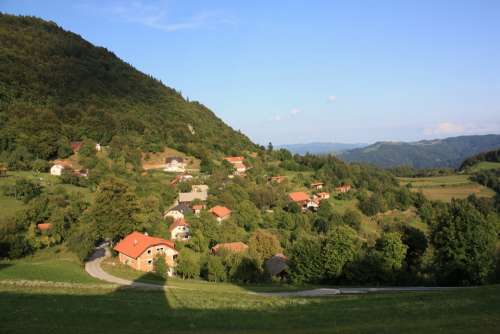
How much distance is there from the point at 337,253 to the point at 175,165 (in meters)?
53.6

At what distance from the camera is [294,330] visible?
1141 centimetres

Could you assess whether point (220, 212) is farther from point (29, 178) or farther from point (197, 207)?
point (29, 178)

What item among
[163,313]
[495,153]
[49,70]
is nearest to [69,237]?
[163,313]

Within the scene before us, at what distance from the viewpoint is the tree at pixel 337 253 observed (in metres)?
29.3

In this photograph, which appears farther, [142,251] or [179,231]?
[179,231]

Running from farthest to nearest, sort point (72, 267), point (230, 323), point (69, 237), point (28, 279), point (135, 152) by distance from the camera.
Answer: point (135, 152) < point (69, 237) < point (72, 267) < point (28, 279) < point (230, 323)

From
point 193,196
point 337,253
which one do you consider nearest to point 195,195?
point 193,196

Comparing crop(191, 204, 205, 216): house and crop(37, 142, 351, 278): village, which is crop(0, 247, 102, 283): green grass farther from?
crop(191, 204, 205, 216): house

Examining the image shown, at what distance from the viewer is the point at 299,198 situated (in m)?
70.6

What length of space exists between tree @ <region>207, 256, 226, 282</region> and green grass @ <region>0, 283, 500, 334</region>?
1215cm

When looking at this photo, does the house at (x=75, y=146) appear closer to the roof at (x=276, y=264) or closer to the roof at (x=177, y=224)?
the roof at (x=177, y=224)

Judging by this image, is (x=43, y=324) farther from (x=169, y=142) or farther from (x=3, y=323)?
(x=169, y=142)

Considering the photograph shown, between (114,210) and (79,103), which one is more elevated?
(79,103)

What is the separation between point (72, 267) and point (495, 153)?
15735cm
